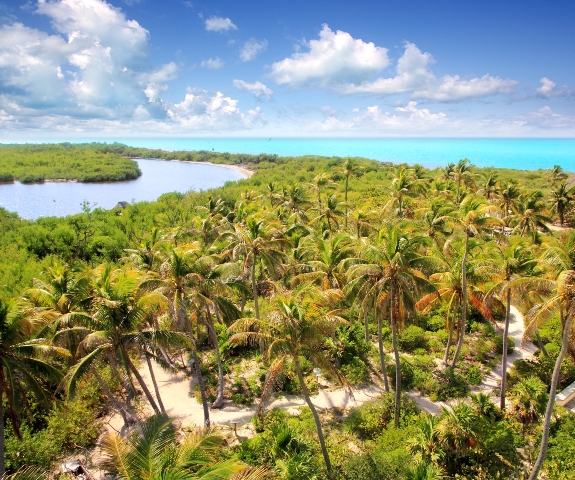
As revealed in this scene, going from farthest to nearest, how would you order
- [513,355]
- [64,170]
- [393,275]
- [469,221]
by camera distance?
[64,170] < [513,355] < [469,221] < [393,275]

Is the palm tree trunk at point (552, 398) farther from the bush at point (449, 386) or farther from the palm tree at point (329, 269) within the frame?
the palm tree at point (329, 269)

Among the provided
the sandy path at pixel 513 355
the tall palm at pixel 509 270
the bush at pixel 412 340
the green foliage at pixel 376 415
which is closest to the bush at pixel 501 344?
the sandy path at pixel 513 355

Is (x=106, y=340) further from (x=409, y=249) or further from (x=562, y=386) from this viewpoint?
(x=562, y=386)

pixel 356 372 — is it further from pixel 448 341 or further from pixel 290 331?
pixel 290 331

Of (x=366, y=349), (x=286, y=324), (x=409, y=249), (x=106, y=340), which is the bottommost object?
(x=366, y=349)

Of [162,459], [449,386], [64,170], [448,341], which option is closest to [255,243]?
[448,341]

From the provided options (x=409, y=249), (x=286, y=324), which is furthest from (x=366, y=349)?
(x=286, y=324)
